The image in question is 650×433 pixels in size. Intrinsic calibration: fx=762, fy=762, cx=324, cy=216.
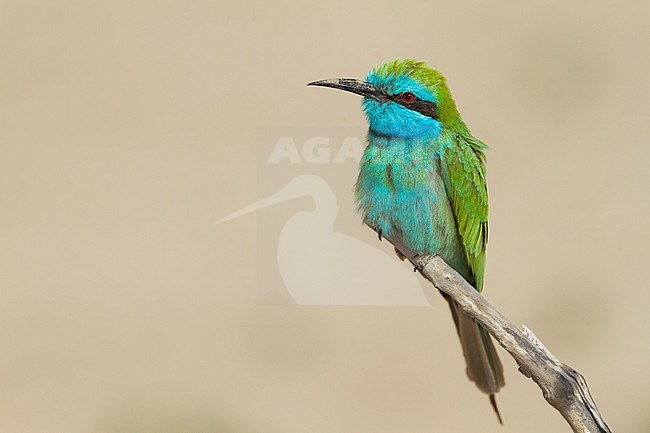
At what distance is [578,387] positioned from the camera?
1077mm

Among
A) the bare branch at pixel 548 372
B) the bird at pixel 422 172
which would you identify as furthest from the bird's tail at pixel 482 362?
the bare branch at pixel 548 372

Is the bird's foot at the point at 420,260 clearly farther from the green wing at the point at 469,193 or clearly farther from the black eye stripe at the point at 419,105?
the black eye stripe at the point at 419,105

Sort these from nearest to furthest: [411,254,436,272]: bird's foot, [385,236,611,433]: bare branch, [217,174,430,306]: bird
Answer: [385,236,611,433]: bare branch → [411,254,436,272]: bird's foot → [217,174,430,306]: bird

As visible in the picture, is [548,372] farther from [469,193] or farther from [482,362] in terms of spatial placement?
[469,193]

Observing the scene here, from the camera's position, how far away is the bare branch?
107cm

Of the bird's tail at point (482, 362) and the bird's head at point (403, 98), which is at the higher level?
the bird's head at point (403, 98)

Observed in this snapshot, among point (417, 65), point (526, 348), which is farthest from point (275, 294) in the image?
point (526, 348)

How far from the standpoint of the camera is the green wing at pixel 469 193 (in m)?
1.46

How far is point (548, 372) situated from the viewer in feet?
3.58

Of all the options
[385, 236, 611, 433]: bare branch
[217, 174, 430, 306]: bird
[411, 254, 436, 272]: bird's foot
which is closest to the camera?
[385, 236, 611, 433]: bare branch

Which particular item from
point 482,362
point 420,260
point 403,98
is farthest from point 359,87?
point 482,362

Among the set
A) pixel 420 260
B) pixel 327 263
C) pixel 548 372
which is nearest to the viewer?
pixel 548 372

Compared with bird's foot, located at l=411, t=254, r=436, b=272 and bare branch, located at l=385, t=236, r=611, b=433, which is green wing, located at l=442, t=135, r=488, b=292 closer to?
bird's foot, located at l=411, t=254, r=436, b=272

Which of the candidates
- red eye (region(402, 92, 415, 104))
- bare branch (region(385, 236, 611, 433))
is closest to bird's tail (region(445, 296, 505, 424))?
bare branch (region(385, 236, 611, 433))
